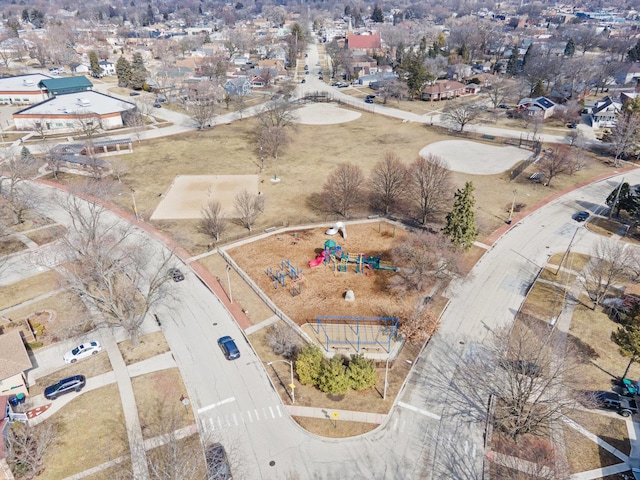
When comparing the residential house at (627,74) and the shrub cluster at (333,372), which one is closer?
the shrub cluster at (333,372)

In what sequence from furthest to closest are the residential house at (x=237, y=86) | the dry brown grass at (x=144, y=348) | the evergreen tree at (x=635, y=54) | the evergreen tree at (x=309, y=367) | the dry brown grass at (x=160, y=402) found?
the evergreen tree at (x=635, y=54) → the residential house at (x=237, y=86) → the dry brown grass at (x=144, y=348) → the evergreen tree at (x=309, y=367) → the dry brown grass at (x=160, y=402)

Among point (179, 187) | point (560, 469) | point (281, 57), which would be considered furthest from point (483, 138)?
point (281, 57)

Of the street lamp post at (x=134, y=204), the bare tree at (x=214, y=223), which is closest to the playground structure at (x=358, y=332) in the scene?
the bare tree at (x=214, y=223)

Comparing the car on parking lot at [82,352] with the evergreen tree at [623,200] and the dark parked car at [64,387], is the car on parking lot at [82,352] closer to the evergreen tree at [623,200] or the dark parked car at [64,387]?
the dark parked car at [64,387]

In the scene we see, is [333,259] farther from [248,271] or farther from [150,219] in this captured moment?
[150,219]

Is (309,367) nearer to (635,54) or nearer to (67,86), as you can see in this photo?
(67,86)

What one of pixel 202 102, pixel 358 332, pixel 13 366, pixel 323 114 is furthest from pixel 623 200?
pixel 202 102

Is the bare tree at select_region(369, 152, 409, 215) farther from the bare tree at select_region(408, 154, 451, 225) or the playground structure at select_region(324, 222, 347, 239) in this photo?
the playground structure at select_region(324, 222, 347, 239)
